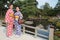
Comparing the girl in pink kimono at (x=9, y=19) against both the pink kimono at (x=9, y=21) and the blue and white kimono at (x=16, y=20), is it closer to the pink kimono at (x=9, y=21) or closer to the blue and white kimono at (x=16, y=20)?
the pink kimono at (x=9, y=21)

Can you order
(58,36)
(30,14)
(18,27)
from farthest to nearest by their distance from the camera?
(30,14) → (18,27) → (58,36)

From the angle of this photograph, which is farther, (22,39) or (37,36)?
(37,36)

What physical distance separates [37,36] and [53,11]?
50.6 feet

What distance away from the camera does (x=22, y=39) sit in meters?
10.7

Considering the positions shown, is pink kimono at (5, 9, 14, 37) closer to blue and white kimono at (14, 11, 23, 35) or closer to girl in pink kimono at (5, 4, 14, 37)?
girl in pink kimono at (5, 4, 14, 37)

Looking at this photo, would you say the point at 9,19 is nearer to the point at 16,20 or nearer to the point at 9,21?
the point at 9,21

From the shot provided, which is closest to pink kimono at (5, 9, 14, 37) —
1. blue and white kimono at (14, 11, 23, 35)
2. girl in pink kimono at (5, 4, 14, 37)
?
girl in pink kimono at (5, 4, 14, 37)

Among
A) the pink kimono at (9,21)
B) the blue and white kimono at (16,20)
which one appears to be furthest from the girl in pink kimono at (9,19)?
the blue and white kimono at (16,20)

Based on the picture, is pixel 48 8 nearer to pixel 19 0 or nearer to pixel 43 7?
pixel 43 7

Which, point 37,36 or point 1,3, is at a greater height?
point 1,3

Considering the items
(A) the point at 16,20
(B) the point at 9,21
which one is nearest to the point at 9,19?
(B) the point at 9,21

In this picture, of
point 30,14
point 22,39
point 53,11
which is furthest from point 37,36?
point 53,11

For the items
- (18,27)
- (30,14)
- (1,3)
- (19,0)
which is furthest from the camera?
(1,3)

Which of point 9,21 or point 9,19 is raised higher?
point 9,19
